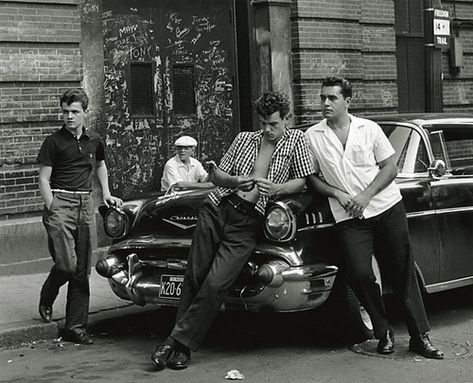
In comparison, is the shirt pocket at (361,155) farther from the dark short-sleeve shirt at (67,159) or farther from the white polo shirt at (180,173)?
the white polo shirt at (180,173)

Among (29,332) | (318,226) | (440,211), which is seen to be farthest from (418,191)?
(29,332)

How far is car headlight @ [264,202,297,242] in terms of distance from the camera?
265 inches

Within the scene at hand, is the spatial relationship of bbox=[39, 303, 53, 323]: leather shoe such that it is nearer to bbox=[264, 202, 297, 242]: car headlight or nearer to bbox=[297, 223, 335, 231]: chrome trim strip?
bbox=[264, 202, 297, 242]: car headlight

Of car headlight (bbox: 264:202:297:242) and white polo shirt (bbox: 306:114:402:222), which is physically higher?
white polo shirt (bbox: 306:114:402:222)

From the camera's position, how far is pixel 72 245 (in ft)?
24.8

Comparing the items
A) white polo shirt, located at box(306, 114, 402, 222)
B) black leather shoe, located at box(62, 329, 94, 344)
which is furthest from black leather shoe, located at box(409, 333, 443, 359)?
black leather shoe, located at box(62, 329, 94, 344)

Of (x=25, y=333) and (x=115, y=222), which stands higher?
(x=115, y=222)

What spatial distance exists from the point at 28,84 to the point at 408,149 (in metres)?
4.82

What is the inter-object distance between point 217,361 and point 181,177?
14.4 ft

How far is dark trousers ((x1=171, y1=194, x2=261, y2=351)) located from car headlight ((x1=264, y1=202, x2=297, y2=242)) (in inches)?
4.1

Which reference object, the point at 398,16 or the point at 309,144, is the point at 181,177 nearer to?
the point at 309,144

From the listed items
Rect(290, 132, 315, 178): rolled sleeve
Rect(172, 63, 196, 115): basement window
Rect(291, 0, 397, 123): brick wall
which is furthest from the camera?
Rect(291, 0, 397, 123): brick wall

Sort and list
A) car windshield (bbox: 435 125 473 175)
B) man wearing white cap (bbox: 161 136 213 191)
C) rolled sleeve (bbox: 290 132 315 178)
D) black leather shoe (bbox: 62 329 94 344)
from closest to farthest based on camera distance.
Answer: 1. rolled sleeve (bbox: 290 132 315 178)
2. black leather shoe (bbox: 62 329 94 344)
3. car windshield (bbox: 435 125 473 175)
4. man wearing white cap (bbox: 161 136 213 191)

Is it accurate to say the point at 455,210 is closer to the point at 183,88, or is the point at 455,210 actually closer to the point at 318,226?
the point at 318,226
